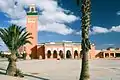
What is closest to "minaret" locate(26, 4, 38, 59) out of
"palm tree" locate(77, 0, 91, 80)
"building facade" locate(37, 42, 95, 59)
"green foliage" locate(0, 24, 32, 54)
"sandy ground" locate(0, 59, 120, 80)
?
"building facade" locate(37, 42, 95, 59)

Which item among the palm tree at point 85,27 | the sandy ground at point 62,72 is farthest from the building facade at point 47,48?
the palm tree at point 85,27

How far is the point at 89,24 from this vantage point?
773 inches

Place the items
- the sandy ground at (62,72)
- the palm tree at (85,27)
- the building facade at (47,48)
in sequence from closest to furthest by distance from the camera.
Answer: the palm tree at (85,27), the sandy ground at (62,72), the building facade at (47,48)

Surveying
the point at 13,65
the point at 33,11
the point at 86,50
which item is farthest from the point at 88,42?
the point at 33,11

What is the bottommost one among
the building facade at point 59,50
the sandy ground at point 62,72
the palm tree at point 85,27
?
the sandy ground at point 62,72

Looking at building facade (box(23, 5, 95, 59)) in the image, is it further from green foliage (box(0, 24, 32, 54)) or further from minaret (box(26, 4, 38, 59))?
green foliage (box(0, 24, 32, 54))

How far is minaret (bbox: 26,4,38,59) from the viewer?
103 meters

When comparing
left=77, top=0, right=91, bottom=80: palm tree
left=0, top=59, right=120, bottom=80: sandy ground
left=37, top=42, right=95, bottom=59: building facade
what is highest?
left=37, top=42, right=95, bottom=59: building facade

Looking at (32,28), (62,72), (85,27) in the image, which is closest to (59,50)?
(32,28)

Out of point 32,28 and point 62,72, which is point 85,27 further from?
point 32,28

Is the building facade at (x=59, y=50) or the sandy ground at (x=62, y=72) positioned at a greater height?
the building facade at (x=59, y=50)

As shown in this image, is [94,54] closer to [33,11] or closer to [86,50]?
[33,11]

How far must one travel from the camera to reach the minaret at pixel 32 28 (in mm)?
102625

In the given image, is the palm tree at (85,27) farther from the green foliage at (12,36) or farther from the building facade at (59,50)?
the building facade at (59,50)
